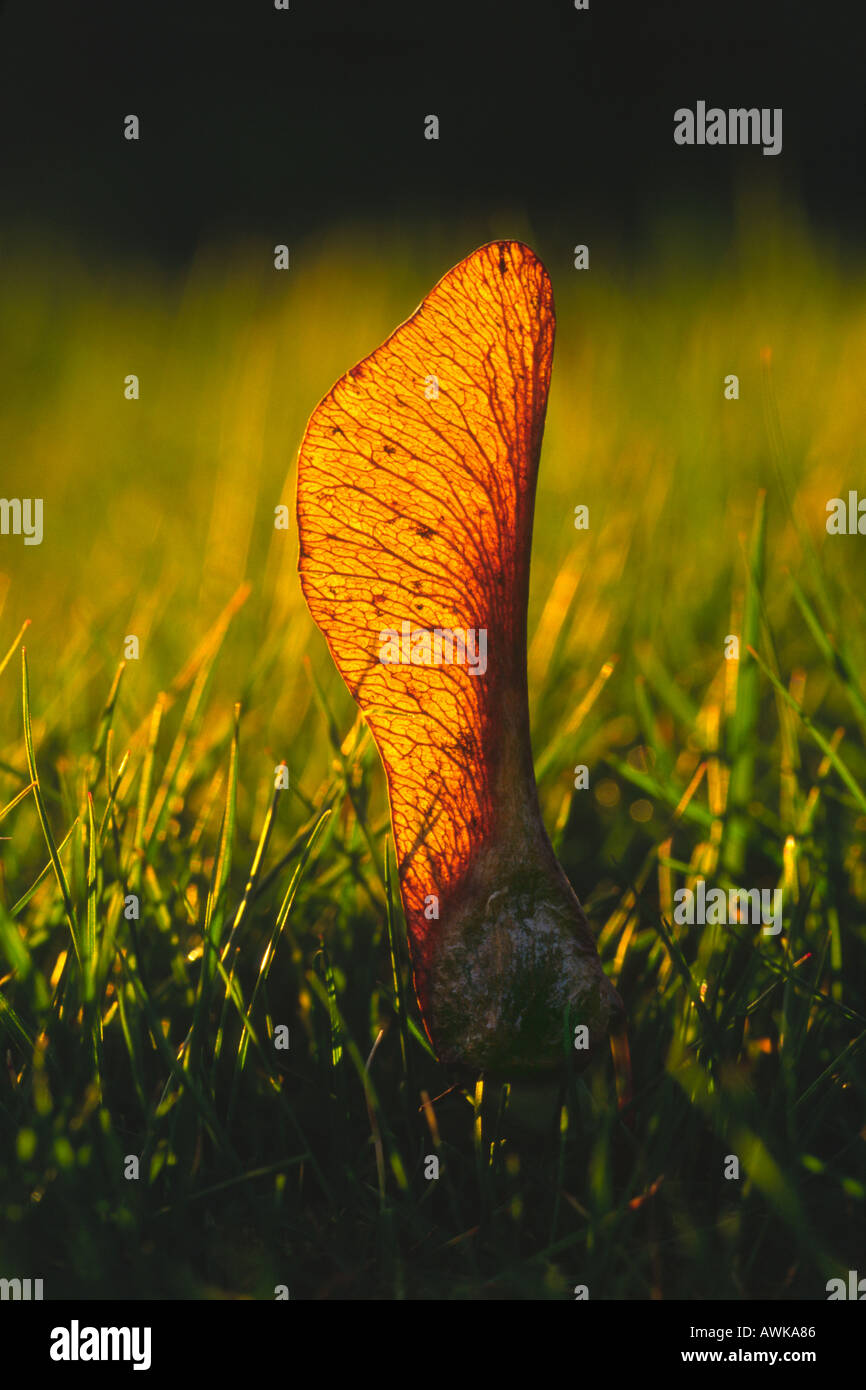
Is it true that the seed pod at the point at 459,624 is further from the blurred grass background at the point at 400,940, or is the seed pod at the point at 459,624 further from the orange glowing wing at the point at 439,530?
the blurred grass background at the point at 400,940

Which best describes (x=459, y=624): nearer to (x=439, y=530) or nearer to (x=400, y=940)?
(x=439, y=530)

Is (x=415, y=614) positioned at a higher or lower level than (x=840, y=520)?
lower

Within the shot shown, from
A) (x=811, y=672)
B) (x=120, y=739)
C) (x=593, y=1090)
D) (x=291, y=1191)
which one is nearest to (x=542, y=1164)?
(x=593, y=1090)

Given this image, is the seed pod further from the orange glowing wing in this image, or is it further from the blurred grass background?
the blurred grass background

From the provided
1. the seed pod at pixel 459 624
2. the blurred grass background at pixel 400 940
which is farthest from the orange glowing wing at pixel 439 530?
the blurred grass background at pixel 400 940

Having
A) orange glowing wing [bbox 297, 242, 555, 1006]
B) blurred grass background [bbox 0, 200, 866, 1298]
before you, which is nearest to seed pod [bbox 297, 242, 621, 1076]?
orange glowing wing [bbox 297, 242, 555, 1006]

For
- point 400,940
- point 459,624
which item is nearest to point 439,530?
point 459,624

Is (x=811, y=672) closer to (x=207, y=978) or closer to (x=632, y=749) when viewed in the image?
(x=632, y=749)
